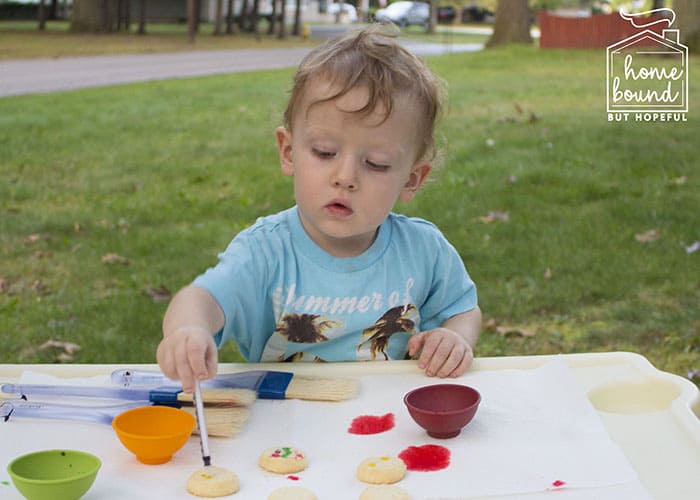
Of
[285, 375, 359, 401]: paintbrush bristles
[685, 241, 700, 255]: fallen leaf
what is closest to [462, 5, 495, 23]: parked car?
[685, 241, 700, 255]: fallen leaf

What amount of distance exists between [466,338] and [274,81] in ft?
29.5

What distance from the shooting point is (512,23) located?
1577 cm

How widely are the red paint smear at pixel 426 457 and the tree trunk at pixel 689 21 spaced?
10.7m

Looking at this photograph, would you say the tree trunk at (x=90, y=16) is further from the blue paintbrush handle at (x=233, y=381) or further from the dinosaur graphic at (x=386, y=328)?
the blue paintbrush handle at (x=233, y=381)

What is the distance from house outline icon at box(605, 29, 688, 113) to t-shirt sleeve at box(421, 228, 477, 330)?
18.9 feet

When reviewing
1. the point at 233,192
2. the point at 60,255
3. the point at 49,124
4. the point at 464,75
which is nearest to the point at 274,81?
the point at 464,75

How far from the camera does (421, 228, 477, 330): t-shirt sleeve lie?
1870 millimetres

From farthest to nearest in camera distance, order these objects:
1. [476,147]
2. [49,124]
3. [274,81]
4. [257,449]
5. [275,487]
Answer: [274,81]
[49,124]
[476,147]
[257,449]
[275,487]

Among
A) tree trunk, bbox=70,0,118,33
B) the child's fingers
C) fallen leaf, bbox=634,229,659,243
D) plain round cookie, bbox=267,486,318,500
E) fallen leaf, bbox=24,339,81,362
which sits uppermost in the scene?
tree trunk, bbox=70,0,118,33

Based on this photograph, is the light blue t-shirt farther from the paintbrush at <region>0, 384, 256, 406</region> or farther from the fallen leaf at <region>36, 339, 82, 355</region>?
the fallen leaf at <region>36, 339, 82, 355</region>

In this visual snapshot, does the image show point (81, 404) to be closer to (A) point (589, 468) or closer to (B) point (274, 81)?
(A) point (589, 468)

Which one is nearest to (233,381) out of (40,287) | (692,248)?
(40,287)

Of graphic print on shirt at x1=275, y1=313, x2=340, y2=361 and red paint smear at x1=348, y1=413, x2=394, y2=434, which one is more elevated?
graphic print on shirt at x1=275, y1=313, x2=340, y2=361

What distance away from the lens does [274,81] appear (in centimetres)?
1052
